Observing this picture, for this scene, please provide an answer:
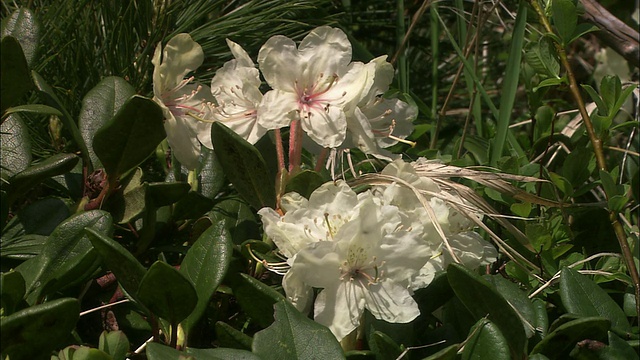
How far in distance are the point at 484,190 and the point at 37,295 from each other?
27.7 inches

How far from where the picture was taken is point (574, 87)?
1242 mm

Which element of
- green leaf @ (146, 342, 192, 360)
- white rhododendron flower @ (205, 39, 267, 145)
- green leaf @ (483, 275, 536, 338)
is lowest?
green leaf @ (483, 275, 536, 338)

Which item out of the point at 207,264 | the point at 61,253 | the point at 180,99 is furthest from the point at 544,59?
the point at 61,253

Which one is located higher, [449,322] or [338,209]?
[338,209]

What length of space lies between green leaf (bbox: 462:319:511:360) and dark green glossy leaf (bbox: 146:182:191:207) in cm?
43

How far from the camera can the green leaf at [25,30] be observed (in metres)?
1.12

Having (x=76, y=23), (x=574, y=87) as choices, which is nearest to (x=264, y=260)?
(x=574, y=87)

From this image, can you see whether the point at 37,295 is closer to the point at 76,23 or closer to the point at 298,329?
the point at 298,329

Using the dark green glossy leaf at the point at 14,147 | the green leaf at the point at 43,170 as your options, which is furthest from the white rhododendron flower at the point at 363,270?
the dark green glossy leaf at the point at 14,147

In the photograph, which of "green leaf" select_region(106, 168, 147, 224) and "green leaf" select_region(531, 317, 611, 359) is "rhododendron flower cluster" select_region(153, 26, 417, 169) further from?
"green leaf" select_region(531, 317, 611, 359)

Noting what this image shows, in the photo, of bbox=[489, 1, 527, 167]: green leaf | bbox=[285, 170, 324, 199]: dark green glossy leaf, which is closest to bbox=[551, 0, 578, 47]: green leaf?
bbox=[489, 1, 527, 167]: green leaf

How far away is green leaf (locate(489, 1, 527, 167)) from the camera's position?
140 cm

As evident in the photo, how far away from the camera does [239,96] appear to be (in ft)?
3.71

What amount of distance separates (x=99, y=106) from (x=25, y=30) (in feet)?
0.46
